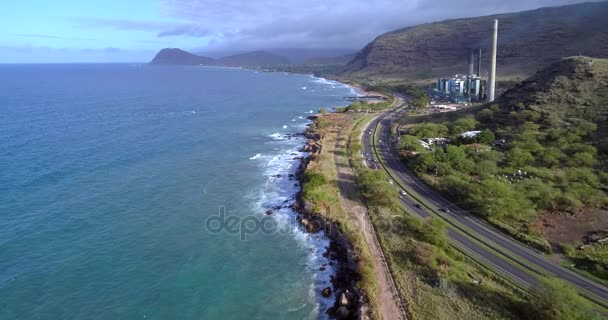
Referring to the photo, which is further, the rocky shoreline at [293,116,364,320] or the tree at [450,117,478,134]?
the tree at [450,117,478,134]

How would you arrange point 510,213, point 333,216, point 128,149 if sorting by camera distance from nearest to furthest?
point 510,213, point 333,216, point 128,149

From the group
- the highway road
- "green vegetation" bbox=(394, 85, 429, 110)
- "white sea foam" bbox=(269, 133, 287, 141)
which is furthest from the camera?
"green vegetation" bbox=(394, 85, 429, 110)

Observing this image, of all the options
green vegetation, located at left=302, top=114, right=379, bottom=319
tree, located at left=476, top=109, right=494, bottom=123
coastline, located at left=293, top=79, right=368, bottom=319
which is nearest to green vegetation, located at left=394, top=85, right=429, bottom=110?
tree, located at left=476, top=109, right=494, bottom=123

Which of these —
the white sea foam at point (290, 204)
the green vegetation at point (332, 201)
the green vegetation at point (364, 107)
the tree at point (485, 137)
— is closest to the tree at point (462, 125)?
the tree at point (485, 137)

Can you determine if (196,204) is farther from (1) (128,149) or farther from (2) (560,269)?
(2) (560,269)

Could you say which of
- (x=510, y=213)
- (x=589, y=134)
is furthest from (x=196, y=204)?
(x=589, y=134)

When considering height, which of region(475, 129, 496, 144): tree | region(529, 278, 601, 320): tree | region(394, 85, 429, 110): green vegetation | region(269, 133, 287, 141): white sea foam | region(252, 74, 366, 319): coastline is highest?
region(394, 85, 429, 110): green vegetation

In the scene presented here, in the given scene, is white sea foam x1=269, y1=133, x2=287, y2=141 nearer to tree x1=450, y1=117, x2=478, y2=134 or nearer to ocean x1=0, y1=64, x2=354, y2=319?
ocean x1=0, y1=64, x2=354, y2=319
